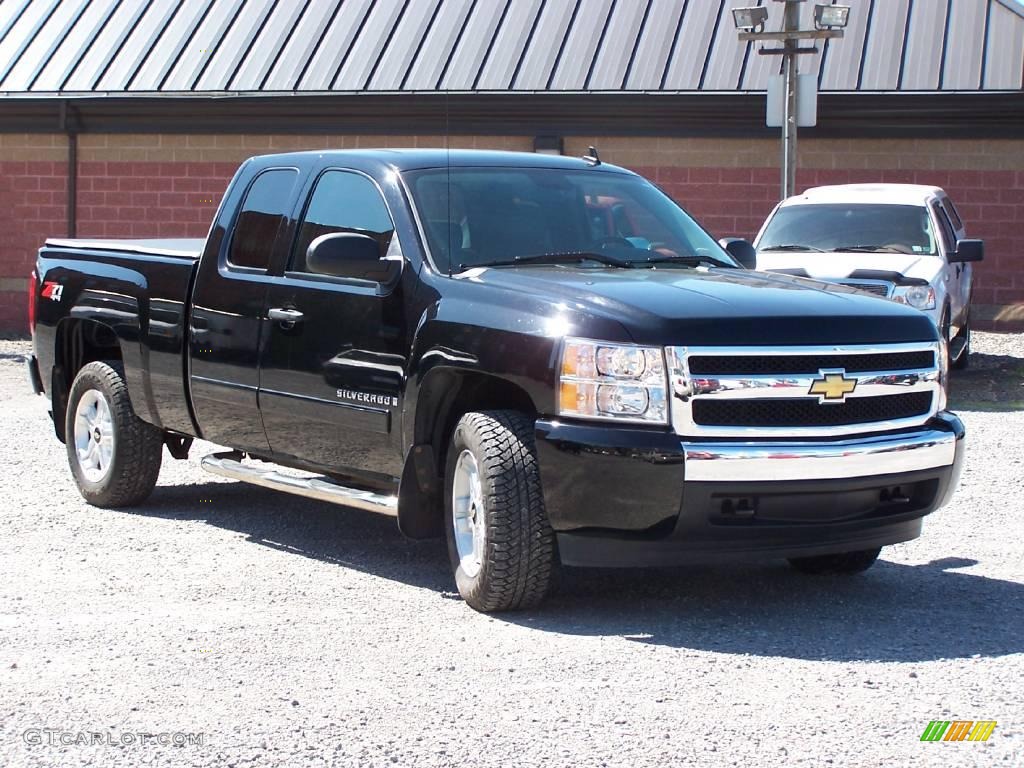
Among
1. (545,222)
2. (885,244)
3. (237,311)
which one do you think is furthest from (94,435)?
(885,244)

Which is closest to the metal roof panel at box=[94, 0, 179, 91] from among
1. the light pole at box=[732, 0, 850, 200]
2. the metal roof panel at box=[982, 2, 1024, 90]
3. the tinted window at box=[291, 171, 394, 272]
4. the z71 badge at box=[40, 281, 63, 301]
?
the light pole at box=[732, 0, 850, 200]

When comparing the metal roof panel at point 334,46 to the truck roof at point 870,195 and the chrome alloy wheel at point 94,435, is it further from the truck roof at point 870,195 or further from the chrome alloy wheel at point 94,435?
A: the chrome alloy wheel at point 94,435

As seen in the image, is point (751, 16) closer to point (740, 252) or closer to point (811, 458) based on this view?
point (740, 252)

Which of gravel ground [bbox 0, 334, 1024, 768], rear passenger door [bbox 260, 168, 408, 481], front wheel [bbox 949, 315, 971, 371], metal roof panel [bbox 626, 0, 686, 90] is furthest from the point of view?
metal roof panel [bbox 626, 0, 686, 90]

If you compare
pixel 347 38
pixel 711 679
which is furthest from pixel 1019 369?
pixel 711 679

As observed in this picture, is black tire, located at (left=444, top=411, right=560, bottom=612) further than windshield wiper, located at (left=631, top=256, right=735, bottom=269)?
No

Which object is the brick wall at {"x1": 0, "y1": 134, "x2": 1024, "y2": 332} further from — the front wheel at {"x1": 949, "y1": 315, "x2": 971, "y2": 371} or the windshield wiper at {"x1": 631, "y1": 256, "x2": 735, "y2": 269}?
the windshield wiper at {"x1": 631, "y1": 256, "x2": 735, "y2": 269}

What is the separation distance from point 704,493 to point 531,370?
0.82 metres

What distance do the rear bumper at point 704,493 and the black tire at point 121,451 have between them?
3545 millimetres

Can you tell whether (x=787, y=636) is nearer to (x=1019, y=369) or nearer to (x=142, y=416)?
(x=142, y=416)

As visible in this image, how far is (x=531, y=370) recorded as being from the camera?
236 inches

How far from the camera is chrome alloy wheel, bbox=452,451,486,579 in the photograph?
631cm

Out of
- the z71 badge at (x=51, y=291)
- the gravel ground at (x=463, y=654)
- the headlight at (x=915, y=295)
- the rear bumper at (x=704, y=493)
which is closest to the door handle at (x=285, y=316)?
the gravel ground at (x=463, y=654)

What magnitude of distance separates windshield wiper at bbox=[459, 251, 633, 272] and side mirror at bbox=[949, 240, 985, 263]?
8093mm
